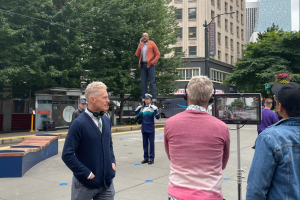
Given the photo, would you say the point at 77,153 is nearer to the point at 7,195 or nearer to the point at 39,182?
the point at 7,195

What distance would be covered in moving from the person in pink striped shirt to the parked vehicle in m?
35.8

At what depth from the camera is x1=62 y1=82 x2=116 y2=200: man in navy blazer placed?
2691mm

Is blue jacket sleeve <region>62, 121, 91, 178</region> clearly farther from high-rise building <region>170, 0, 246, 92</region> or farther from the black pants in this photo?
high-rise building <region>170, 0, 246, 92</region>

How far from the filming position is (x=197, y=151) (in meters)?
2.27

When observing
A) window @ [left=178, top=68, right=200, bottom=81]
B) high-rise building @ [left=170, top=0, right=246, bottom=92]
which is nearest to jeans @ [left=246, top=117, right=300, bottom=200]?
high-rise building @ [left=170, top=0, right=246, bottom=92]

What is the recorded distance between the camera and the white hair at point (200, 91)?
2408 millimetres

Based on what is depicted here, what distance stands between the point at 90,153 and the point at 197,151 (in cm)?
110

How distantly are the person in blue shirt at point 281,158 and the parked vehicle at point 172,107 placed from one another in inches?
1429

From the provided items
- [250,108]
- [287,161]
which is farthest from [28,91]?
[287,161]

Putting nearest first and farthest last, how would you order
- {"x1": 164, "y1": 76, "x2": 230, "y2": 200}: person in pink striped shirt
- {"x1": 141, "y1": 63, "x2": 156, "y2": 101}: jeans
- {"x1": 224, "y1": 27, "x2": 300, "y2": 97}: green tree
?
{"x1": 164, "y1": 76, "x2": 230, "y2": 200}: person in pink striped shirt → {"x1": 141, "y1": 63, "x2": 156, "y2": 101}: jeans → {"x1": 224, "y1": 27, "x2": 300, "y2": 97}: green tree

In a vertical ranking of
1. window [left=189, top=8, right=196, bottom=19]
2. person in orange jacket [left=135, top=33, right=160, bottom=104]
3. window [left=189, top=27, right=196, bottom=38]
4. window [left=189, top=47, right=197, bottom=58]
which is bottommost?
person in orange jacket [left=135, top=33, right=160, bottom=104]

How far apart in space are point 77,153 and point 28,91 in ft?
58.3

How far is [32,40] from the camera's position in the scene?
16.3 meters

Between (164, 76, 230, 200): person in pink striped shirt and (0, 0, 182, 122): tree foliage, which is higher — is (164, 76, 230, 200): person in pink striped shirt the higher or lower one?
the lower one
